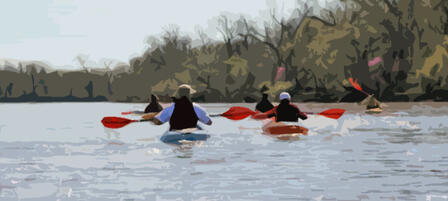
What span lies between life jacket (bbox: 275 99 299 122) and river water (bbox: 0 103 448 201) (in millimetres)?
695

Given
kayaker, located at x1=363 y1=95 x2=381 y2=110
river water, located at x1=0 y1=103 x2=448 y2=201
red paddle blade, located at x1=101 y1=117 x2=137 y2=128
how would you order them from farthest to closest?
1. kayaker, located at x1=363 y1=95 x2=381 y2=110
2. red paddle blade, located at x1=101 y1=117 x2=137 y2=128
3. river water, located at x1=0 y1=103 x2=448 y2=201

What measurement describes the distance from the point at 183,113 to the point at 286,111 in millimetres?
4171

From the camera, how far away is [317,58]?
61719 millimetres

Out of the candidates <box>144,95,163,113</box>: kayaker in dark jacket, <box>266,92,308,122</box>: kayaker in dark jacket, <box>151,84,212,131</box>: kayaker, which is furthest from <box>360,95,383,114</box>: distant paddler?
<box>151,84,212,131</box>: kayaker

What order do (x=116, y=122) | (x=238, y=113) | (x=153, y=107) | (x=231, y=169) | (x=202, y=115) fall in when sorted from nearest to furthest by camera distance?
(x=231, y=169)
(x=202, y=115)
(x=116, y=122)
(x=238, y=113)
(x=153, y=107)

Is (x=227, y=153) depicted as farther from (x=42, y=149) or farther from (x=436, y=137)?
(x=436, y=137)

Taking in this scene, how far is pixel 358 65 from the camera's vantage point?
198 ft

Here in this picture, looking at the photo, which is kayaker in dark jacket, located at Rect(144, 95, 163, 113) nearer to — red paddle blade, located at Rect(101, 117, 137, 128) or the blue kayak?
red paddle blade, located at Rect(101, 117, 137, 128)

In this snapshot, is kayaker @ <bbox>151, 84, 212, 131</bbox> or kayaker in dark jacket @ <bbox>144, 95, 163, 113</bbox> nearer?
kayaker @ <bbox>151, 84, 212, 131</bbox>

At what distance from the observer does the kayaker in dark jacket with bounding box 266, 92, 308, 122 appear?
2109cm

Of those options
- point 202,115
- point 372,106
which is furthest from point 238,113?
point 372,106

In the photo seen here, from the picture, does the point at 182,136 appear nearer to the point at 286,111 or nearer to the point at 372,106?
the point at 286,111

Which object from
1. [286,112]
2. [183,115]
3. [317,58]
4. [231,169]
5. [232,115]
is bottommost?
[317,58]

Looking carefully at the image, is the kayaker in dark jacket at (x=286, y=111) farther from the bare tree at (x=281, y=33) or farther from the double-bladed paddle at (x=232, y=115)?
the bare tree at (x=281, y=33)
